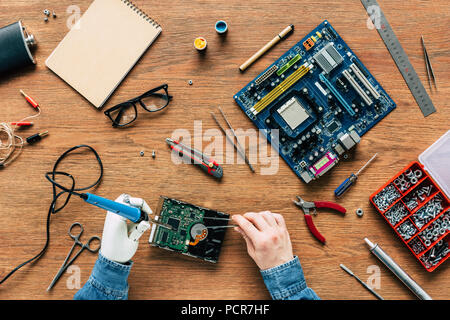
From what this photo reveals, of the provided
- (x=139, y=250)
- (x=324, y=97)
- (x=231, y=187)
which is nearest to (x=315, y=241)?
(x=231, y=187)

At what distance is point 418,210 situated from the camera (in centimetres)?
164

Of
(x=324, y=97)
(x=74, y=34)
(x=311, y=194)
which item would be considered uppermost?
(x=324, y=97)

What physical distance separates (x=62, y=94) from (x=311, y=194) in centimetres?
134

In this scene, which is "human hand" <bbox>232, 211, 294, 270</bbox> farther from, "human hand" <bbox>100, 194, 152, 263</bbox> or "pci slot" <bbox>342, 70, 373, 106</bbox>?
"pci slot" <bbox>342, 70, 373, 106</bbox>

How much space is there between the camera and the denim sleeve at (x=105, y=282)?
155 cm

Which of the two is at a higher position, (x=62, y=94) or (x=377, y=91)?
(x=377, y=91)

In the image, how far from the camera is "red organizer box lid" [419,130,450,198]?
5.56ft

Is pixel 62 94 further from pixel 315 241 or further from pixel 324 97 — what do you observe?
pixel 315 241

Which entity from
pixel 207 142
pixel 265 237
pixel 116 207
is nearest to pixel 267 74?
pixel 207 142

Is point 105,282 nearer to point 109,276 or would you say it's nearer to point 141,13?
point 109,276

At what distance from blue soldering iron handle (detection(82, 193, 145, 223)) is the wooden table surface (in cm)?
24

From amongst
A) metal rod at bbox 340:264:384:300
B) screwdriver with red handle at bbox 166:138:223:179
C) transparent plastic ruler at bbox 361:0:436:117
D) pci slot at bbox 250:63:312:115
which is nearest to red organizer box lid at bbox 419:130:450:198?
transparent plastic ruler at bbox 361:0:436:117

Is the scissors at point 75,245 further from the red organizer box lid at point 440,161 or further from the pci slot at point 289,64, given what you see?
the red organizer box lid at point 440,161

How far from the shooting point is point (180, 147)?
1.69 meters
